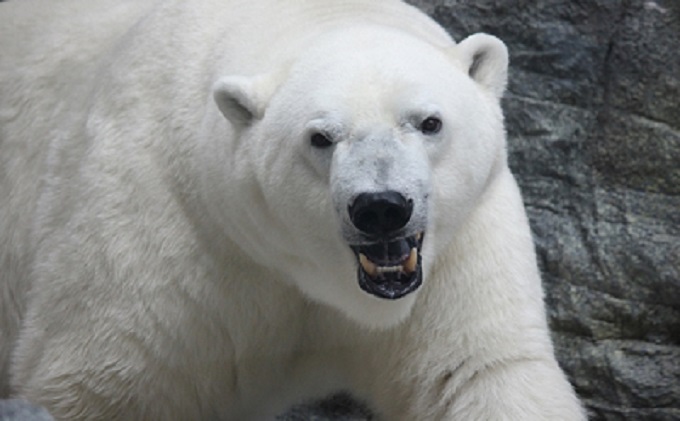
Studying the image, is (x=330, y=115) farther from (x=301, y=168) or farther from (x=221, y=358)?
(x=221, y=358)

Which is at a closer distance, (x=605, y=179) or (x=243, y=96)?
(x=243, y=96)

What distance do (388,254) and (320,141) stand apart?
0.37 metres

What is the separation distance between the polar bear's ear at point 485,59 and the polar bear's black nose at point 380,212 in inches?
29.3

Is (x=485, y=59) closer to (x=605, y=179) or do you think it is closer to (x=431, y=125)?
(x=431, y=125)

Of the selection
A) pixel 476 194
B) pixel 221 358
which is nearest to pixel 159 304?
pixel 221 358

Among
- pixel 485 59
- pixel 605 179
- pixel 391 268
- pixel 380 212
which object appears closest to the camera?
pixel 380 212

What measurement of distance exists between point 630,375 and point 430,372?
6.90ft

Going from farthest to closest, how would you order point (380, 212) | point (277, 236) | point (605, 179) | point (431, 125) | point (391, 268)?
point (605, 179), point (277, 236), point (431, 125), point (391, 268), point (380, 212)

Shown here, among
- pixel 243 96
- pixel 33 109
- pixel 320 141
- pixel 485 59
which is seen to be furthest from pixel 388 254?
pixel 33 109

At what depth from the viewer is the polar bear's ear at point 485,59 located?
12.6ft

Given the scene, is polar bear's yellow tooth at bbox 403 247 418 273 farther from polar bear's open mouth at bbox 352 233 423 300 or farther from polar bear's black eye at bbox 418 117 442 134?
polar bear's black eye at bbox 418 117 442 134

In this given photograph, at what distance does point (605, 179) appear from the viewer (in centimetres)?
587

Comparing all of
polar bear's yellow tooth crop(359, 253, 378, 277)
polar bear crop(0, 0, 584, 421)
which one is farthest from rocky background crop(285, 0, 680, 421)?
polar bear's yellow tooth crop(359, 253, 378, 277)

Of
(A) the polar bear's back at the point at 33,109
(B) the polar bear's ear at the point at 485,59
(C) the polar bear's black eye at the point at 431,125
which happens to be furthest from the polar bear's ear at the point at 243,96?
(A) the polar bear's back at the point at 33,109
